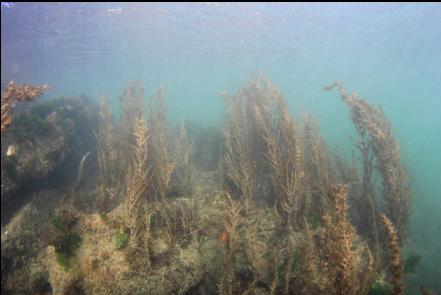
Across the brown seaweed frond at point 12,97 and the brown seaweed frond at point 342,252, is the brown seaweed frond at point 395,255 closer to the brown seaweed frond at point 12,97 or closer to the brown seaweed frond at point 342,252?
the brown seaweed frond at point 342,252

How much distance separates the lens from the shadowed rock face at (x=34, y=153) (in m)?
6.51

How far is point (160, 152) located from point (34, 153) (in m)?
3.23

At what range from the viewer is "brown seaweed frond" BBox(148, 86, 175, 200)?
20.3 feet

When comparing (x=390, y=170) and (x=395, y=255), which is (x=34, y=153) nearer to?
(x=395, y=255)

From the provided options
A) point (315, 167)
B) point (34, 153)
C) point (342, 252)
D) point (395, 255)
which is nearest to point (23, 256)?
point (34, 153)

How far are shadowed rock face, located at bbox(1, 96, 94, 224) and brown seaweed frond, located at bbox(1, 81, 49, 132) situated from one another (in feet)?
4.50

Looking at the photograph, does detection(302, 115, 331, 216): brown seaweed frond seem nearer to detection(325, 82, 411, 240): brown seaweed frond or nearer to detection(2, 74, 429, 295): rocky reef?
detection(2, 74, 429, 295): rocky reef

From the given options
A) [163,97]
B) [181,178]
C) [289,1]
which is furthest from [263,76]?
[289,1]

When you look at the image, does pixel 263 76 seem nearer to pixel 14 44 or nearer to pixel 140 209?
pixel 140 209

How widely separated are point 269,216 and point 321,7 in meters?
18.3

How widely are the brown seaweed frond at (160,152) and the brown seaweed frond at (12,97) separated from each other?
9.49 feet

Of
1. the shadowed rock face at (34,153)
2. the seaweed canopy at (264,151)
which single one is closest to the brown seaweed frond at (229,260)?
the seaweed canopy at (264,151)

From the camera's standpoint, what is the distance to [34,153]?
23.3 feet

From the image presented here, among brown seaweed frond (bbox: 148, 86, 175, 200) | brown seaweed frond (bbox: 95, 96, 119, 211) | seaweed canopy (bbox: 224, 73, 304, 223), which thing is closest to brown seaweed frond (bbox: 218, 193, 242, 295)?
seaweed canopy (bbox: 224, 73, 304, 223)
